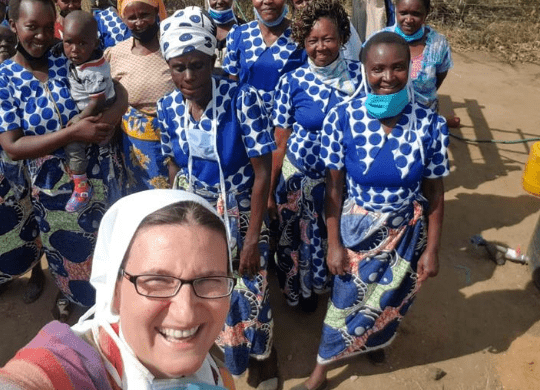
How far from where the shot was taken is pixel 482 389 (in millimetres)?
3109

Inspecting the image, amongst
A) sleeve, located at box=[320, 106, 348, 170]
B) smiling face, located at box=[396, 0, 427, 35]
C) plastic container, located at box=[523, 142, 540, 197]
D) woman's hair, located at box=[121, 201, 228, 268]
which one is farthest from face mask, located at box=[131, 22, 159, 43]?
plastic container, located at box=[523, 142, 540, 197]

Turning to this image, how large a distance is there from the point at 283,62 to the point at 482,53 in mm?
6053

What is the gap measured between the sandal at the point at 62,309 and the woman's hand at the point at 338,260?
186 centimetres

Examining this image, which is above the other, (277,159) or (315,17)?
(315,17)

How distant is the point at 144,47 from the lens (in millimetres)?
3145

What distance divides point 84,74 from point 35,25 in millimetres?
312

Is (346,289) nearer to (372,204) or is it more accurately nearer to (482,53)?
(372,204)

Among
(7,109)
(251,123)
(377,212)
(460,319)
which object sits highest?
(7,109)

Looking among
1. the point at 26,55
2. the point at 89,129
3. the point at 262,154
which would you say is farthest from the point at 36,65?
the point at 262,154

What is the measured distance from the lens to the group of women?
245 cm

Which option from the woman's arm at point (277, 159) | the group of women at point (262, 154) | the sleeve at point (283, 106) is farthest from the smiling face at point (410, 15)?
the woman's arm at point (277, 159)

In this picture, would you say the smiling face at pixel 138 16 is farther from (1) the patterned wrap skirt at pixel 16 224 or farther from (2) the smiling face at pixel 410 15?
(2) the smiling face at pixel 410 15

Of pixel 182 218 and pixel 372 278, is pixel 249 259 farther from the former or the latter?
pixel 182 218

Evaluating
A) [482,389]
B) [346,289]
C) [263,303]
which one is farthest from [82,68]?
[482,389]
